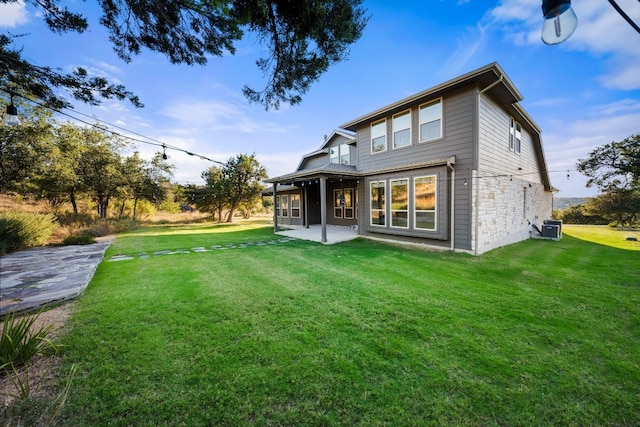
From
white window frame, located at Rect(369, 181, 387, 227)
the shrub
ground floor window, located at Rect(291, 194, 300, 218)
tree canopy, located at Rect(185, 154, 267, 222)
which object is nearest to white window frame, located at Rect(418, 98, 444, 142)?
white window frame, located at Rect(369, 181, 387, 227)

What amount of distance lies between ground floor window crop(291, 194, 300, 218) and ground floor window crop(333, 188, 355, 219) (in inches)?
103

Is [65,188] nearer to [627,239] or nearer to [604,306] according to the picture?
[604,306]

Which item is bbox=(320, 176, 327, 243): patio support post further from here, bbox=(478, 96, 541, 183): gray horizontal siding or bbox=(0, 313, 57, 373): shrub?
bbox=(0, 313, 57, 373): shrub

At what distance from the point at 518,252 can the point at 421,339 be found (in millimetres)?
7035

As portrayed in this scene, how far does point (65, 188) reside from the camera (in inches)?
500

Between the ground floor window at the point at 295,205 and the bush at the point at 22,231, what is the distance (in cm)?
1130

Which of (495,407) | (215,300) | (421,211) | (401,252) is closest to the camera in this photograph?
(495,407)

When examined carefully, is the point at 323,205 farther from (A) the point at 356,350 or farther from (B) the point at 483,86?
(A) the point at 356,350

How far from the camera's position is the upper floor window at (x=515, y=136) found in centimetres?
880

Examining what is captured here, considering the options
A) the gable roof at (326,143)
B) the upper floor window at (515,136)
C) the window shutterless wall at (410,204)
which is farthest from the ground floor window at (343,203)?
the upper floor window at (515,136)

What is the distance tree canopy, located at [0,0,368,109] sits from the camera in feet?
9.69

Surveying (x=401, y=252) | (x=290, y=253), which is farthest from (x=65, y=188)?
(x=401, y=252)

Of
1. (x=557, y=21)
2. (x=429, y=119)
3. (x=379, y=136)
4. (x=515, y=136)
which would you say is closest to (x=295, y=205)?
(x=379, y=136)

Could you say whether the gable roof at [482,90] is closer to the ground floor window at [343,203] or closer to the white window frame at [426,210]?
the white window frame at [426,210]
